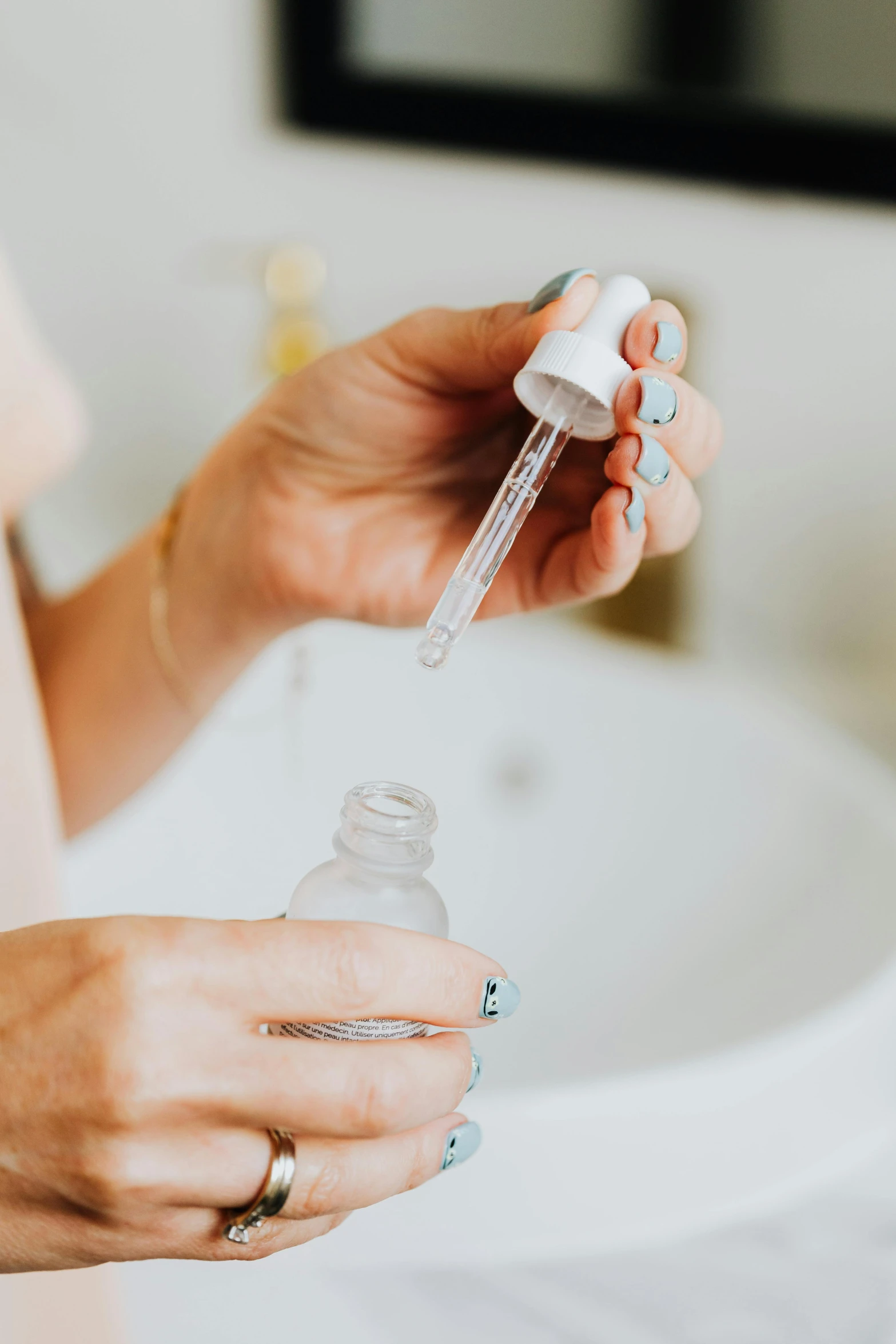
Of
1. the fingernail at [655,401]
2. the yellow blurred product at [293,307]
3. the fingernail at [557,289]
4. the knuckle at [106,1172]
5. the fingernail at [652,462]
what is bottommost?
the knuckle at [106,1172]

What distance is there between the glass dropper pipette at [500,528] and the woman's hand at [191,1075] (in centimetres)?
9

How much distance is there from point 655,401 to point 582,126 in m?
0.53

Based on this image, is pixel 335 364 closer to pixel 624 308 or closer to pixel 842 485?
pixel 624 308

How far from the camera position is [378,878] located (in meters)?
0.29

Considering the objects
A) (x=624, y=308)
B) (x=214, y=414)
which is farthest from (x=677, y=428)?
(x=214, y=414)

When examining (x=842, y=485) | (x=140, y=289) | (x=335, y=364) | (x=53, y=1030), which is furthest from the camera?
(x=140, y=289)

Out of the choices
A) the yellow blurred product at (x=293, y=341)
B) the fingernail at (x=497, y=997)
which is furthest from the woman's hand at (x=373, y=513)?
the yellow blurred product at (x=293, y=341)

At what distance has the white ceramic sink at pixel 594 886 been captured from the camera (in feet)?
1.44

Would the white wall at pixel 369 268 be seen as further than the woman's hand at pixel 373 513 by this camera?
Yes

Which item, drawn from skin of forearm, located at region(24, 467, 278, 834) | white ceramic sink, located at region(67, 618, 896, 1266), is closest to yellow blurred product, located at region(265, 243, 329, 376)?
white ceramic sink, located at region(67, 618, 896, 1266)

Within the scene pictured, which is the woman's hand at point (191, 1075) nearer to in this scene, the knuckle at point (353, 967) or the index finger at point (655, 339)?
the knuckle at point (353, 967)

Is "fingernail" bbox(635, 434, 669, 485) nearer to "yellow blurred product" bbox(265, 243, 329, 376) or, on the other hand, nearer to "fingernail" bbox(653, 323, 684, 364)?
"fingernail" bbox(653, 323, 684, 364)

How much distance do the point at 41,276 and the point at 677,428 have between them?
2.49 feet

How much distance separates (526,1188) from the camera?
437 millimetres
